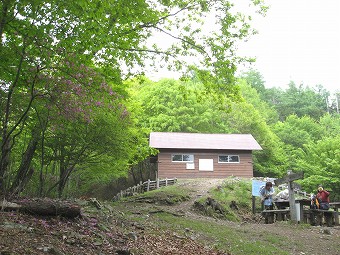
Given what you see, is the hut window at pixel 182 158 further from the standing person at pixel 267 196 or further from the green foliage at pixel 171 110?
the standing person at pixel 267 196

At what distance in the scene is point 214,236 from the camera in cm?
953

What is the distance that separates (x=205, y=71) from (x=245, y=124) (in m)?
28.3

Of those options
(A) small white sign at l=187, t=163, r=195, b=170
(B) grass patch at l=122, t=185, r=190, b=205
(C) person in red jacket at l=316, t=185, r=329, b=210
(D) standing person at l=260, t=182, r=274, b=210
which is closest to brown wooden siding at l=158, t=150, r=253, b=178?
(A) small white sign at l=187, t=163, r=195, b=170

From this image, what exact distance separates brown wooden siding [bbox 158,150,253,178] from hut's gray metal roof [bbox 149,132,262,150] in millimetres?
688

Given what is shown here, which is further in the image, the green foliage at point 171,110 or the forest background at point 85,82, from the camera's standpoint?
the green foliage at point 171,110

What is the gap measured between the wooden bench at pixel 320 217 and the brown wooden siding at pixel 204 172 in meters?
15.7

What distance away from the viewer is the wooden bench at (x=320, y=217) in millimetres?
13514

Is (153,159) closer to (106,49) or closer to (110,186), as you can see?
(110,186)

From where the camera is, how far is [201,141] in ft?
100

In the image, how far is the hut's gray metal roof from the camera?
29197mm

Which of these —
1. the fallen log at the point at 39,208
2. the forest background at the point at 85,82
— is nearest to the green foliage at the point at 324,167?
the forest background at the point at 85,82

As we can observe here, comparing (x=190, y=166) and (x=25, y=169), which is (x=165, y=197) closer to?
(x=25, y=169)

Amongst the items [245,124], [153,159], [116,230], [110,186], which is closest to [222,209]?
[116,230]

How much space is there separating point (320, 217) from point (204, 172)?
16.4 m
